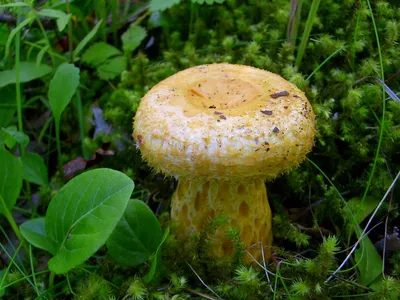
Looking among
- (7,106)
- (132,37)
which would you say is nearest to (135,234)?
(7,106)

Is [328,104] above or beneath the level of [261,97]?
beneath

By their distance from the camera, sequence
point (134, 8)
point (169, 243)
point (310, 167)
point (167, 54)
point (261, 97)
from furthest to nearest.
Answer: point (134, 8)
point (167, 54)
point (310, 167)
point (169, 243)
point (261, 97)

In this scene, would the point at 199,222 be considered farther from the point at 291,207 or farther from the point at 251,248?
the point at 291,207

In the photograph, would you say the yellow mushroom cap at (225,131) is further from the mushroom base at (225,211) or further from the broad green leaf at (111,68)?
the broad green leaf at (111,68)

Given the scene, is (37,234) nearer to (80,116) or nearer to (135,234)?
(135,234)

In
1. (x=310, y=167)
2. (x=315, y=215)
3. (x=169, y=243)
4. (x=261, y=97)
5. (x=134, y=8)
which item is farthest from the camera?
(x=134, y=8)

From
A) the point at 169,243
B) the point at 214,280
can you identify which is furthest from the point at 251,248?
the point at 169,243

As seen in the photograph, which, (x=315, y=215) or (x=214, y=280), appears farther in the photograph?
(x=315, y=215)

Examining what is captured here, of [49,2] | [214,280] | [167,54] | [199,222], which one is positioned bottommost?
[214,280]
